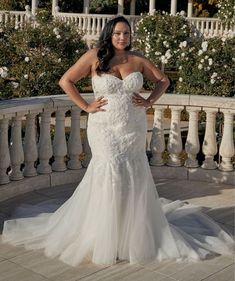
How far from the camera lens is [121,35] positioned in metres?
4.28

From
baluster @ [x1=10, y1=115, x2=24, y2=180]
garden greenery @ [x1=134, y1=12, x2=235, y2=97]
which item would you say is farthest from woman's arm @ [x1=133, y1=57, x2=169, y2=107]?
garden greenery @ [x1=134, y1=12, x2=235, y2=97]

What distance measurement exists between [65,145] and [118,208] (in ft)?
6.84

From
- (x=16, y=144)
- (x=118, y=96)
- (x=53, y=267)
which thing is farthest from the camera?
(x=16, y=144)

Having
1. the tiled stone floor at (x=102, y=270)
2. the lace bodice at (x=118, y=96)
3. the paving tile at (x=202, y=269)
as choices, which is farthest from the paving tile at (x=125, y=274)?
the lace bodice at (x=118, y=96)

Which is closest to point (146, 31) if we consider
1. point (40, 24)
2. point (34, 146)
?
point (40, 24)

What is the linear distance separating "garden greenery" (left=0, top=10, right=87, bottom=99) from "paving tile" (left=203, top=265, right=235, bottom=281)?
19.6ft

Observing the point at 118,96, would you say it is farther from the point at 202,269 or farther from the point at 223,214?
the point at 223,214

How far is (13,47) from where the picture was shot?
34.9ft

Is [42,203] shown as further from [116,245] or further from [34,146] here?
[116,245]

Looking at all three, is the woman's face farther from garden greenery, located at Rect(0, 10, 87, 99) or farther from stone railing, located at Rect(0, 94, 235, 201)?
garden greenery, located at Rect(0, 10, 87, 99)

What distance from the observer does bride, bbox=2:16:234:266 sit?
171 inches

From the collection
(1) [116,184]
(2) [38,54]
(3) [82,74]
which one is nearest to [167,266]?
(1) [116,184]

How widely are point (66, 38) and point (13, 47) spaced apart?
106cm

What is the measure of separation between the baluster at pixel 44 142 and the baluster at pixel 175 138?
149 cm
